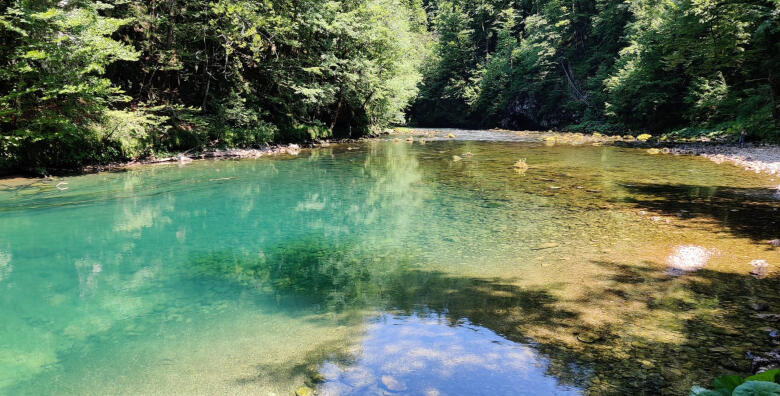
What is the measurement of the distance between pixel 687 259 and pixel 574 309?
255cm

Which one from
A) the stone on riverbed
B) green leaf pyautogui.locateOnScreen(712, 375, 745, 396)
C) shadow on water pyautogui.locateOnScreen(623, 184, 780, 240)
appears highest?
green leaf pyautogui.locateOnScreen(712, 375, 745, 396)

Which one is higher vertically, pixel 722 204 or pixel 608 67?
pixel 608 67

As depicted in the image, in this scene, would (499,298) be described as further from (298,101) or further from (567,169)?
(298,101)

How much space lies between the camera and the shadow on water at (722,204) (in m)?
7.25

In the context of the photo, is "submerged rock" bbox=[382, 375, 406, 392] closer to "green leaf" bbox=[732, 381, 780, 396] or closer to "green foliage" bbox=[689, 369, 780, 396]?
"green foliage" bbox=[689, 369, 780, 396]

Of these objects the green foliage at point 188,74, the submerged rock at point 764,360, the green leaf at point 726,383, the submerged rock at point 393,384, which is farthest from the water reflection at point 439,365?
the green foliage at point 188,74

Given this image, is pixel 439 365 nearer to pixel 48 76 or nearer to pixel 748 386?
pixel 748 386

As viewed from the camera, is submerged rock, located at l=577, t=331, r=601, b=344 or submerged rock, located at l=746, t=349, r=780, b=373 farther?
submerged rock, located at l=577, t=331, r=601, b=344

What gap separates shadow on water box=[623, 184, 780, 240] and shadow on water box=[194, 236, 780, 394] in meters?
2.86

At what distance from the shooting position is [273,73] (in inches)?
878

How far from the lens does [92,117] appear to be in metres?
13.9

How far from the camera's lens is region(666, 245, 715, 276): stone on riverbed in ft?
18.0

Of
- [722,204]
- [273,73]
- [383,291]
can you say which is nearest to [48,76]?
[273,73]

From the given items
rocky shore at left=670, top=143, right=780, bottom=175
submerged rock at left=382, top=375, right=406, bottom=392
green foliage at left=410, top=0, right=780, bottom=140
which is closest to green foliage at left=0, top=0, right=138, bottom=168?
submerged rock at left=382, top=375, right=406, bottom=392
